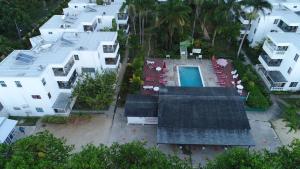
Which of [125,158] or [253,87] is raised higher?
[125,158]

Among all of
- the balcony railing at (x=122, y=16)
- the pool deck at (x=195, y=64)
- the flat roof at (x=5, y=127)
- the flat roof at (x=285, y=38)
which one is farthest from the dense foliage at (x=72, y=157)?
the balcony railing at (x=122, y=16)

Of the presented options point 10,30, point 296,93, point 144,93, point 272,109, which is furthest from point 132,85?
point 10,30

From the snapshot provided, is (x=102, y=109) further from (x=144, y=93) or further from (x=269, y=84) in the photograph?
(x=269, y=84)

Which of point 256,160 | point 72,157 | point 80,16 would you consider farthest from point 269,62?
point 80,16

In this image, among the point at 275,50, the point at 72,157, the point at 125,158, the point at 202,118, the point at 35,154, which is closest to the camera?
the point at 35,154

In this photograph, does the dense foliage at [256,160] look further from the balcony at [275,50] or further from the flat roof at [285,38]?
the flat roof at [285,38]

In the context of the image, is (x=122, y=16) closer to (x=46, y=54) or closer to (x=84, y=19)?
(x=84, y=19)
